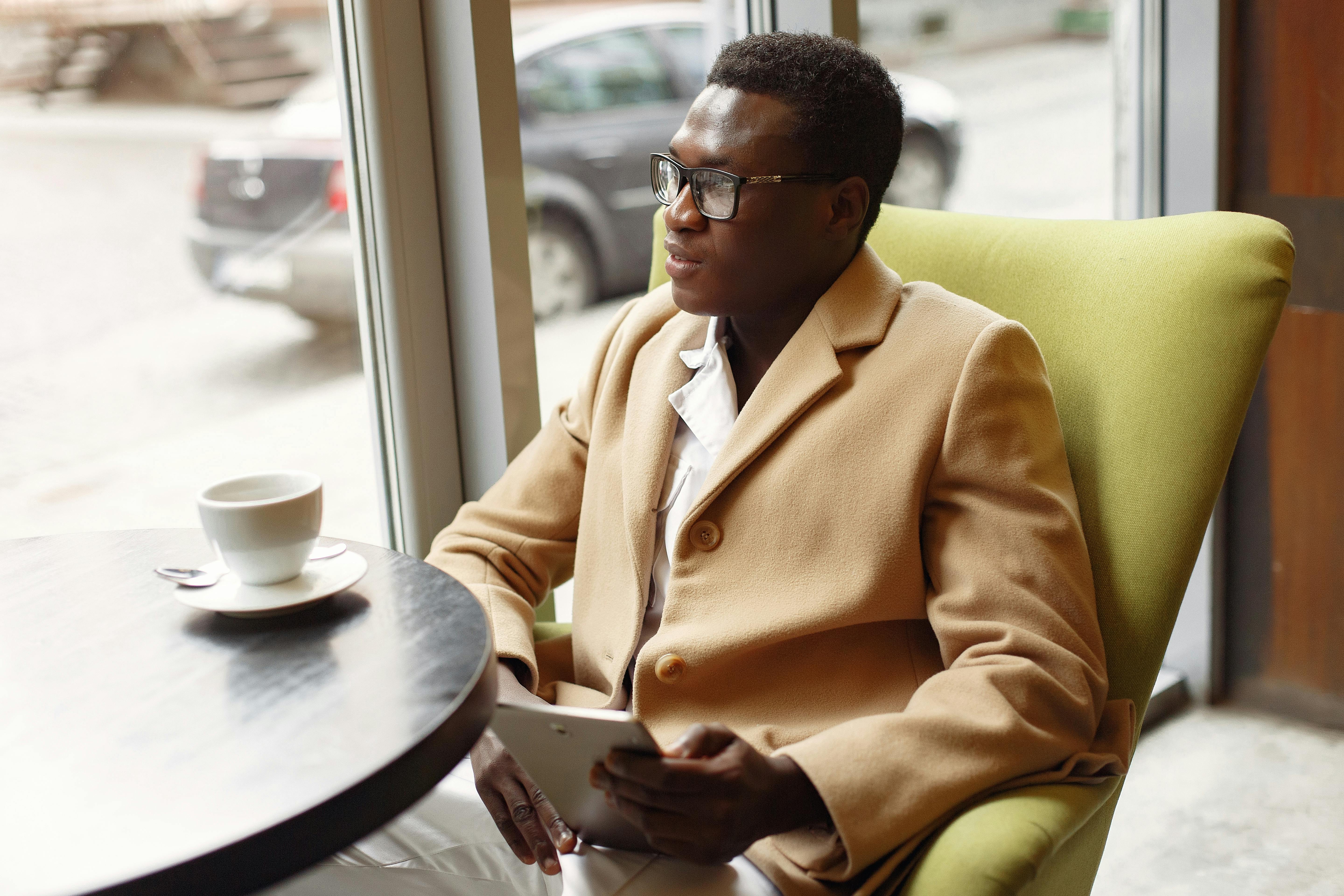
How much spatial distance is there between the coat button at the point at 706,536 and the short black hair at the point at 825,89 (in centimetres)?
39

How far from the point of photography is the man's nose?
4.25ft

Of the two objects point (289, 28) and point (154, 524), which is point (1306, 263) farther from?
point (154, 524)

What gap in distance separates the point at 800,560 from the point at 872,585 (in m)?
0.08

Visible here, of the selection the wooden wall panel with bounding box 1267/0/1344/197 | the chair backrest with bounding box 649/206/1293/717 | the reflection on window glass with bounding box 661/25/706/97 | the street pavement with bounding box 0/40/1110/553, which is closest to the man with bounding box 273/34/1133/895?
the chair backrest with bounding box 649/206/1293/717

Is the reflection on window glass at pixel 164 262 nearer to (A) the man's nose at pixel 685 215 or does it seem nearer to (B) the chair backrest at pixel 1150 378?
(A) the man's nose at pixel 685 215

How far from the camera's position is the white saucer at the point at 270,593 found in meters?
1.00

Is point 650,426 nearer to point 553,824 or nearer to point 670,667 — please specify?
point 670,667

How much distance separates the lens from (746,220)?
50.5 inches

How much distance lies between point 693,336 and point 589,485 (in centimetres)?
22

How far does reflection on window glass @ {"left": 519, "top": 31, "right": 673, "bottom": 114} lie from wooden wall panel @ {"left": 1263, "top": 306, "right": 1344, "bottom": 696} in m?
1.37

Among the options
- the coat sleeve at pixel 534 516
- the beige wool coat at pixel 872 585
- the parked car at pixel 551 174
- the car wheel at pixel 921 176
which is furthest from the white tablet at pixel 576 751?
the car wheel at pixel 921 176

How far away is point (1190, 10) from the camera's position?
240 centimetres

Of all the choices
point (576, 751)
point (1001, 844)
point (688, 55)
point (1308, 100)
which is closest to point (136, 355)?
point (576, 751)

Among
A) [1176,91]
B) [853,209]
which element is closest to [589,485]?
[853,209]
